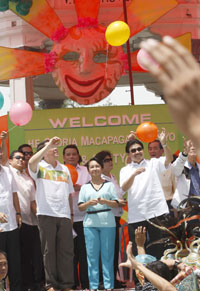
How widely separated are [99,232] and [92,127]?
6.12 ft

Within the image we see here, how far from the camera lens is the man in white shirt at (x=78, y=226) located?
5676 millimetres

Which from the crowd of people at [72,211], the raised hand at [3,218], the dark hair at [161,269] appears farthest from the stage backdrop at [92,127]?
the dark hair at [161,269]

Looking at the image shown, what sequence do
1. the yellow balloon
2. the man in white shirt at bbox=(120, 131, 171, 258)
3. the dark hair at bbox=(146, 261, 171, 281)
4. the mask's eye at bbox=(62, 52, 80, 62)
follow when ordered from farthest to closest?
→ 1. the mask's eye at bbox=(62, 52, 80, 62)
2. the yellow balloon
3. the man in white shirt at bbox=(120, 131, 171, 258)
4. the dark hair at bbox=(146, 261, 171, 281)

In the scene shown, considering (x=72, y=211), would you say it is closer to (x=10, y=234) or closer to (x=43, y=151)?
(x=10, y=234)

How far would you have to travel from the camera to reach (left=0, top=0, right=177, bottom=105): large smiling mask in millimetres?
7605

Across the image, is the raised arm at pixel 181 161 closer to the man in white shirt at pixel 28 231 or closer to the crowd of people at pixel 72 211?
the crowd of people at pixel 72 211

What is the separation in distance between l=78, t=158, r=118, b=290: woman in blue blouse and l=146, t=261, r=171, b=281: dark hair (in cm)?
220

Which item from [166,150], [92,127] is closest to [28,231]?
[166,150]

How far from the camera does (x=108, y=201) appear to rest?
536 cm

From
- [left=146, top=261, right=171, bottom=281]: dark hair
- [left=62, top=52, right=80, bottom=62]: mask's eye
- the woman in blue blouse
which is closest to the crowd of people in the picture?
the woman in blue blouse

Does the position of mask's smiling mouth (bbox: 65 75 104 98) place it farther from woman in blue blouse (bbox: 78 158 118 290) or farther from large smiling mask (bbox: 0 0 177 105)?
woman in blue blouse (bbox: 78 158 118 290)

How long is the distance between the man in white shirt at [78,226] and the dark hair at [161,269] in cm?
A: 262

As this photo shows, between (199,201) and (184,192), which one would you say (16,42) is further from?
(199,201)

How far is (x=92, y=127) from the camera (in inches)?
273
